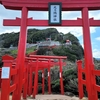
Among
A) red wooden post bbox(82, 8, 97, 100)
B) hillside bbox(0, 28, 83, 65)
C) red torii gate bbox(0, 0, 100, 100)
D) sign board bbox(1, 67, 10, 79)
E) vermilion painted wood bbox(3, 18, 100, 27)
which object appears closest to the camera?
sign board bbox(1, 67, 10, 79)

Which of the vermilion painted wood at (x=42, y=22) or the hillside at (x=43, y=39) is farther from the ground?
the hillside at (x=43, y=39)

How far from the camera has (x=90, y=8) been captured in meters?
5.53

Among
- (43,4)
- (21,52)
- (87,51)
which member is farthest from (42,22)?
(87,51)

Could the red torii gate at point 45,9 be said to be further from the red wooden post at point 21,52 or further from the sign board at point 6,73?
the sign board at point 6,73

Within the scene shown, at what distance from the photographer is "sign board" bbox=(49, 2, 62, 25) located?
525 centimetres

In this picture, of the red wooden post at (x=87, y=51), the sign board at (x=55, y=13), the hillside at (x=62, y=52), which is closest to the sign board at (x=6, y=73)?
the sign board at (x=55, y=13)

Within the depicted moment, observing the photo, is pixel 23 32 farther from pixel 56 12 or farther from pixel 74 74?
pixel 74 74

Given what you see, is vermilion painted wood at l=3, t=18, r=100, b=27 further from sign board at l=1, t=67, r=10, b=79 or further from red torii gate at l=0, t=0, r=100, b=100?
sign board at l=1, t=67, r=10, b=79

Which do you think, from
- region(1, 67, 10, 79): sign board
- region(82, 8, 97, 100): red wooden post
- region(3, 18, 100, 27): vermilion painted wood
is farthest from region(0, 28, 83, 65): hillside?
region(1, 67, 10, 79): sign board

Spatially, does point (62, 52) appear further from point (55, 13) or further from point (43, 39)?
point (55, 13)

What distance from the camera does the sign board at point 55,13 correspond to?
5.25 meters

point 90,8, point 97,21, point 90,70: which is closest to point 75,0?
point 90,8

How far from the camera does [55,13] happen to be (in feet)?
17.5

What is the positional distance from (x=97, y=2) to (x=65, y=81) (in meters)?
8.19
